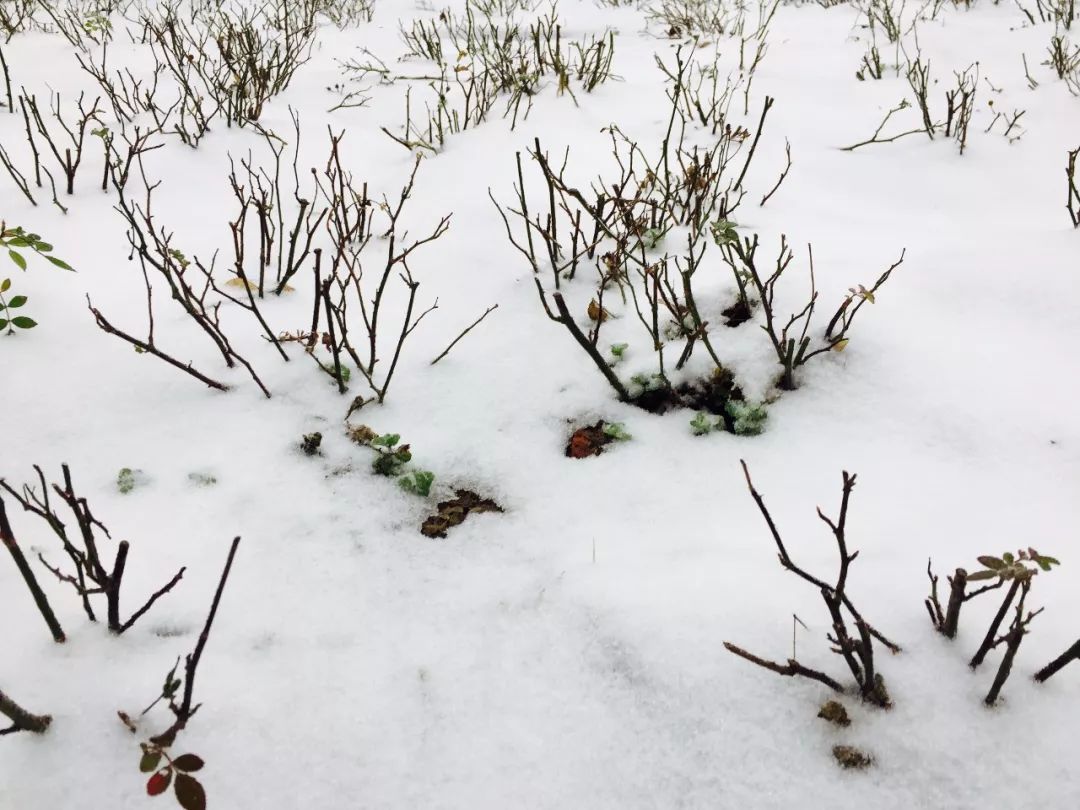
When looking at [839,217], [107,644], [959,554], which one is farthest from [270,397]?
[839,217]

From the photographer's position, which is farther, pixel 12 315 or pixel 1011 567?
pixel 12 315

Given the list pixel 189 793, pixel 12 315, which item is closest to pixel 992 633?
pixel 189 793

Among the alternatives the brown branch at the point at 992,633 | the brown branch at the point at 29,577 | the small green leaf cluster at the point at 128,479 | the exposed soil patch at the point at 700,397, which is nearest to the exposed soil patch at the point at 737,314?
the exposed soil patch at the point at 700,397

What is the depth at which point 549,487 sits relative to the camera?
1522mm

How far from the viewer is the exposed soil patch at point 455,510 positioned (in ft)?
4.70

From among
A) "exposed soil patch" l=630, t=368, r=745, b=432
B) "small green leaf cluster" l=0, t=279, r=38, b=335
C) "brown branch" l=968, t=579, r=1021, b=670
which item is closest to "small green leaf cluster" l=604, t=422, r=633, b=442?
"exposed soil patch" l=630, t=368, r=745, b=432

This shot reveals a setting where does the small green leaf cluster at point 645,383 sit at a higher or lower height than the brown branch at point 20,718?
higher

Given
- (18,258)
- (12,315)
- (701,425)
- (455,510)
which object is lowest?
(455,510)

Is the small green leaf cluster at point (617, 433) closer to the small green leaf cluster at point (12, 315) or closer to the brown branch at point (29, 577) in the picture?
the brown branch at point (29, 577)

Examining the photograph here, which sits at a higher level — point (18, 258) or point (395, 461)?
point (18, 258)

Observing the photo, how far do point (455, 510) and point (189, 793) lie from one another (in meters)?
0.76

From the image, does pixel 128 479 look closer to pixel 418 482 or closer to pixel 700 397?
pixel 418 482

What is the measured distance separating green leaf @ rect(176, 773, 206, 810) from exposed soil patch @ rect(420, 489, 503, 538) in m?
0.68

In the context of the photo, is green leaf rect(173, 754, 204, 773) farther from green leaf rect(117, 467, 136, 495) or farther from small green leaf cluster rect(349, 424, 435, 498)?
green leaf rect(117, 467, 136, 495)
